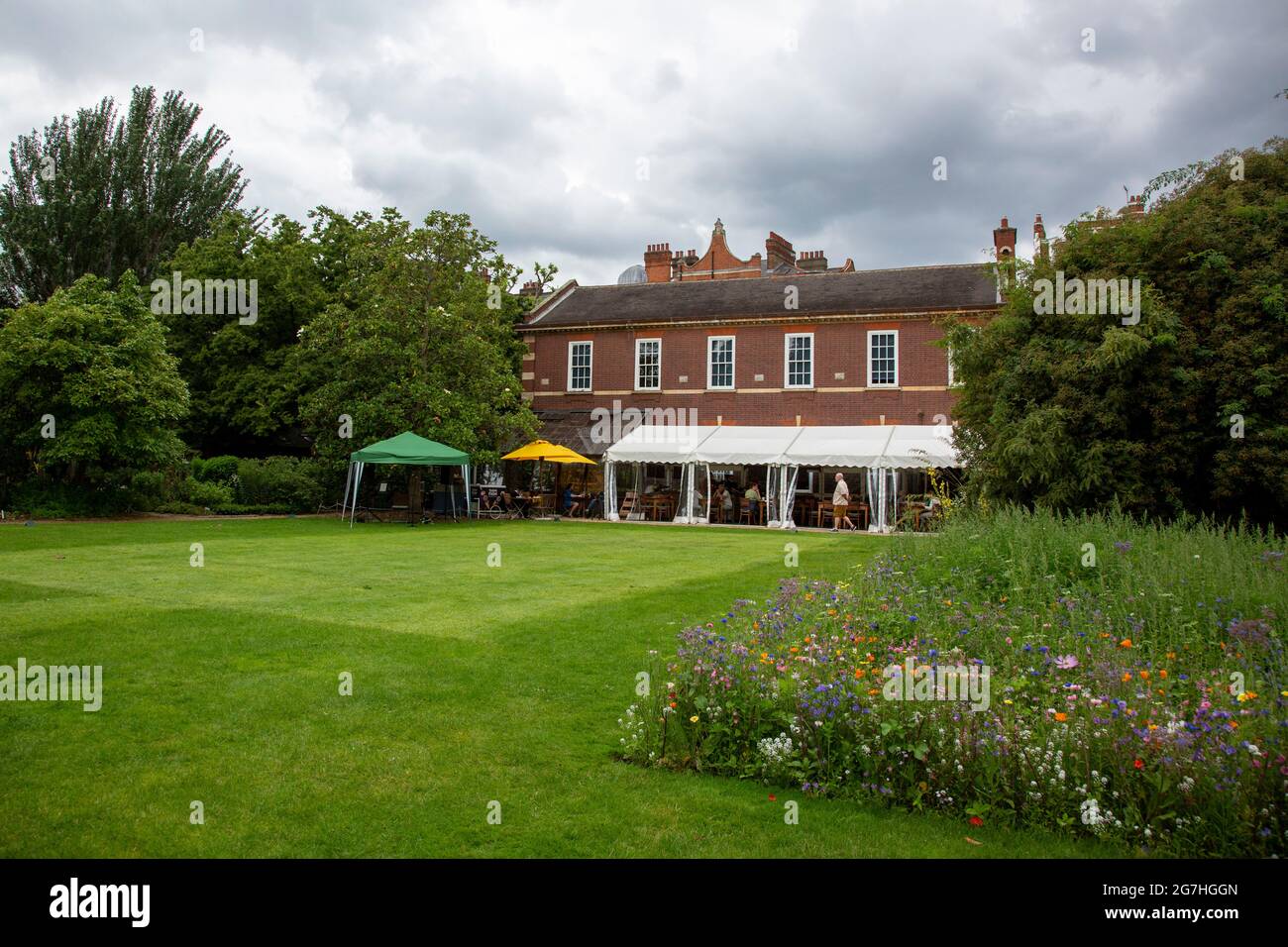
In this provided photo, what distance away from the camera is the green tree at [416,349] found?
26.0 metres

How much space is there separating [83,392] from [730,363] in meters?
20.1

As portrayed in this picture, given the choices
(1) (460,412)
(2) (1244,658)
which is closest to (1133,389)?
(2) (1244,658)

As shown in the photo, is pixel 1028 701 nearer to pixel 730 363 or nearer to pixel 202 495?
pixel 202 495

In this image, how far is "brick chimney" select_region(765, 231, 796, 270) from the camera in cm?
4291

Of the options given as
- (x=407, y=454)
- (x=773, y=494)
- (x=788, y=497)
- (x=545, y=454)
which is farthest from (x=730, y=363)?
(x=407, y=454)

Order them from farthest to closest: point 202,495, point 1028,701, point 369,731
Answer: point 202,495
point 369,731
point 1028,701

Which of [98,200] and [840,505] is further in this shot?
[98,200]

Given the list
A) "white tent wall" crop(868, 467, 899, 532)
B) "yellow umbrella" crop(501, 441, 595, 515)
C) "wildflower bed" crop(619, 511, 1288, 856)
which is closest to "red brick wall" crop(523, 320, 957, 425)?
"white tent wall" crop(868, 467, 899, 532)

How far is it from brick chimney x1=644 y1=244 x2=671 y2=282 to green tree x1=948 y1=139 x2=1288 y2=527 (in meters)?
28.1

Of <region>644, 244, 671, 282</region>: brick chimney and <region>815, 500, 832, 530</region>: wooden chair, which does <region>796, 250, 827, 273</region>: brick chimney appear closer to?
<region>644, 244, 671, 282</region>: brick chimney

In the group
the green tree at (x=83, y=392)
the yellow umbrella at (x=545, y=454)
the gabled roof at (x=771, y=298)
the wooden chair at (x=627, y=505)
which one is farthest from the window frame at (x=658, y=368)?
the green tree at (x=83, y=392)

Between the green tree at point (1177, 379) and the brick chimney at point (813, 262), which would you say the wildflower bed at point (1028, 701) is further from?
the brick chimney at point (813, 262)

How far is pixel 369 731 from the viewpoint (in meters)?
5.55

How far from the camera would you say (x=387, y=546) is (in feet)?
56.2
